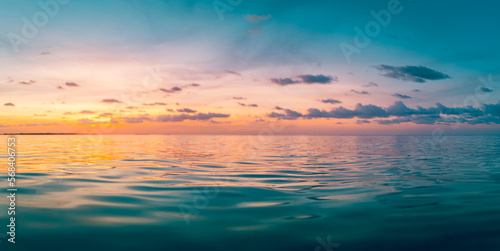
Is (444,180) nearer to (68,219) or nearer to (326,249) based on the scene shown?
(326,249)

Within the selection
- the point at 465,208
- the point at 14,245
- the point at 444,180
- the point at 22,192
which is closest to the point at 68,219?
the point at 14,245

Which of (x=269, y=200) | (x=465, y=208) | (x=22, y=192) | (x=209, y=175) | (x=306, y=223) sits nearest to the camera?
(x=306, y=223)

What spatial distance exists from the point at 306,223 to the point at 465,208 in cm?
532

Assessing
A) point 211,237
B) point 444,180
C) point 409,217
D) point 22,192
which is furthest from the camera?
point 444,180

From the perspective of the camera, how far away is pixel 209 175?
1698cm

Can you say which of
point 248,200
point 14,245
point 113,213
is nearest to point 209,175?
point 248,200

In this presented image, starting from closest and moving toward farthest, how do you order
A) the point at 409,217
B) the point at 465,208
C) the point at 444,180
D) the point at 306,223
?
the point at 306,223, the point at 409,217, the point at 465,208, the point at 444,180

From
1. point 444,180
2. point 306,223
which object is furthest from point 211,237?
point 444,180

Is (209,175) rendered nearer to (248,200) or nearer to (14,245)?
(248,200)

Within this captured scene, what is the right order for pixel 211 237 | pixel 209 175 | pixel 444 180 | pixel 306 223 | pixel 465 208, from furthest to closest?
1. pixel 209 175
2. pixel 444 180
3. pixel 465 208
4. pixel 306 223
5. pixel 211 237

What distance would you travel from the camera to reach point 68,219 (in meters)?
8.12

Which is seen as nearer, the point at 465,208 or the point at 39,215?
the point at 39,215

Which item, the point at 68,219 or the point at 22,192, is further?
the point at 22,192

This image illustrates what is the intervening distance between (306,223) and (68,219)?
6.26m
